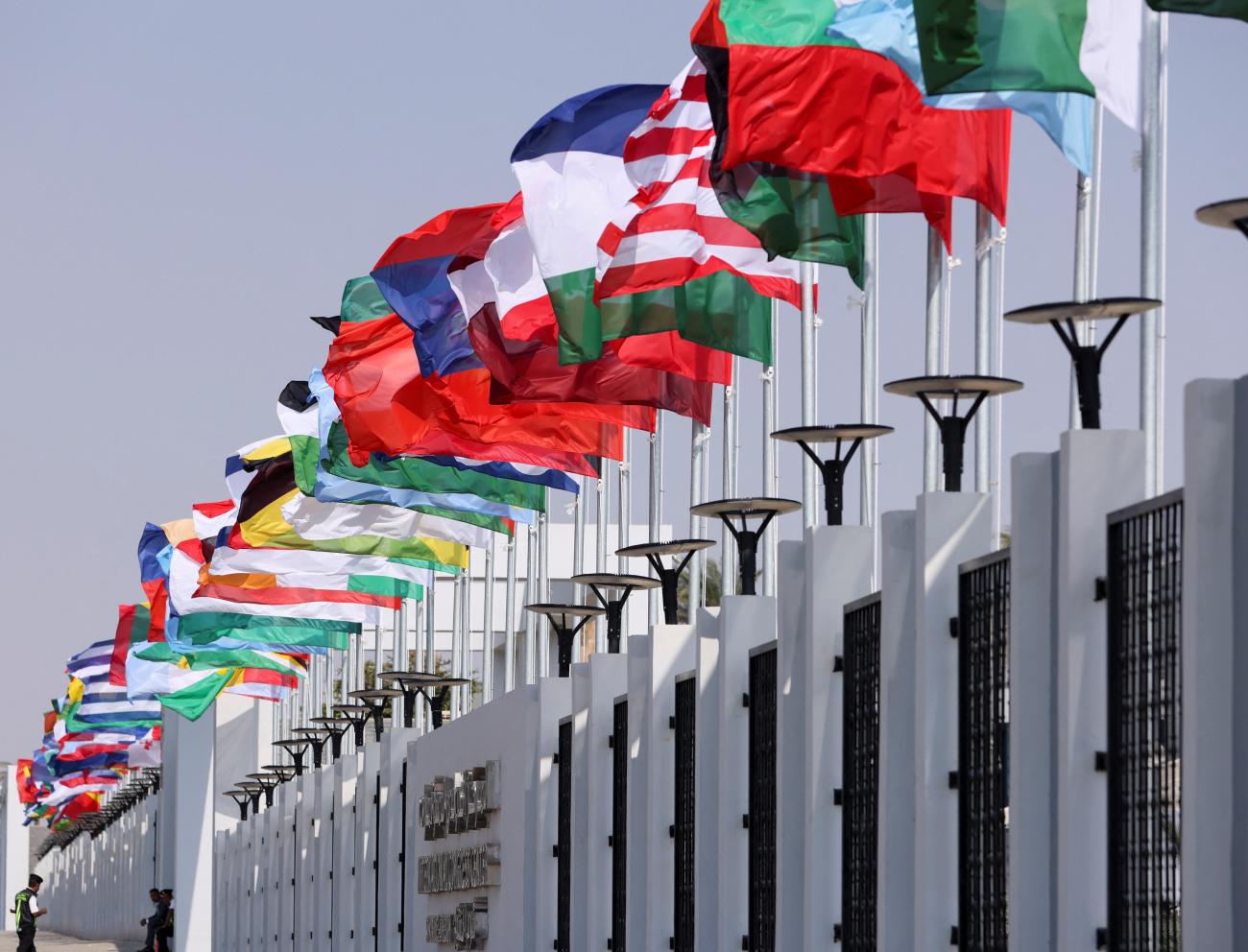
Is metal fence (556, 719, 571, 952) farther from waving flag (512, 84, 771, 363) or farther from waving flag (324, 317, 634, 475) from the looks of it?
waving flag (512, 84, 771, 363)

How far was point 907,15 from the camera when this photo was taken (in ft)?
43.8

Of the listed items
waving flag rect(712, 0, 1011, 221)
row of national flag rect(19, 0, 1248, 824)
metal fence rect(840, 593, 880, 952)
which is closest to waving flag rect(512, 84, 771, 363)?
row of national flag rect(19, 0, 1248, 824)

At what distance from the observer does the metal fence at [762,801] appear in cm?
1541

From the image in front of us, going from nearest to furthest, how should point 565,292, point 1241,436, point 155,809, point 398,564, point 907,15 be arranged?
point 1241,436 < point 907,15 < point 565,292 < point 398,564 < point 155,809

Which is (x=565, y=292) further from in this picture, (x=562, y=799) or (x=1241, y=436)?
(x=1241, y=436)

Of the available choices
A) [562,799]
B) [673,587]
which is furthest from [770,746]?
[562,799]

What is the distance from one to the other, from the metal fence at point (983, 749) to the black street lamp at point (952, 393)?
0.62 meters

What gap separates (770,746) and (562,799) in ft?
20.3

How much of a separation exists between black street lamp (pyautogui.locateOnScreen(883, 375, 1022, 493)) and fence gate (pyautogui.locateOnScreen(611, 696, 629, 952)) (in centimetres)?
705

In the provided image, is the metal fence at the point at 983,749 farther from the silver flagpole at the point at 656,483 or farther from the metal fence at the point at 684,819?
the silver flagpole at the point at 656,483

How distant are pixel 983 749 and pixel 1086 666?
142cm

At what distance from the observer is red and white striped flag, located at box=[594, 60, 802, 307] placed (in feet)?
54.0

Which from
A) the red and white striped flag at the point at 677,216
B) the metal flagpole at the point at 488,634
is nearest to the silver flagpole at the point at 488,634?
the metal flagpole at the point at 488,634

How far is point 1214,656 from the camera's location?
945 cm
